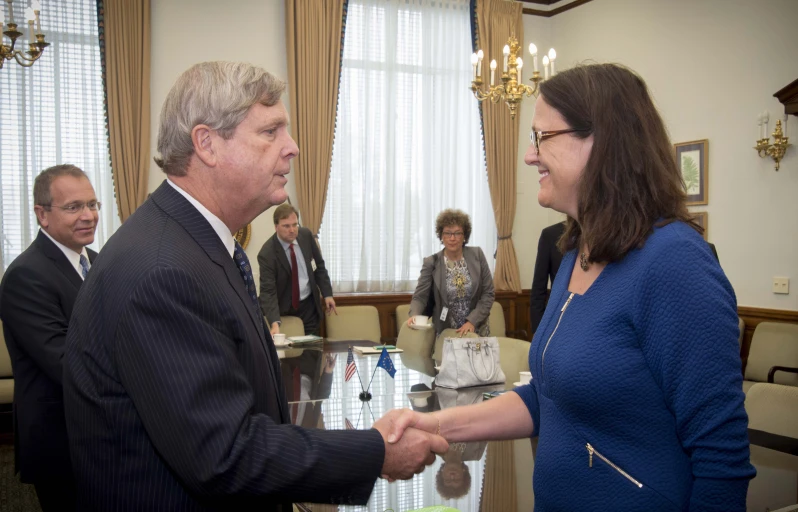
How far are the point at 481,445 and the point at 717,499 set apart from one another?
3.71ft

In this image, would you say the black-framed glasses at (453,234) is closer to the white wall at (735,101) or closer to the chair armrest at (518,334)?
the white wall at (735,101)

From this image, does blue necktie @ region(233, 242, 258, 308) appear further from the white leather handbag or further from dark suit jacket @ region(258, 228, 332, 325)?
dark suit jacket @ region(258, 228, 332, 325)

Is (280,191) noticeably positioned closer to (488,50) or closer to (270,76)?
(270,76)

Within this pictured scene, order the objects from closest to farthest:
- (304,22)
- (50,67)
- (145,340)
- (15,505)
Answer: (145,340), (15,505), (50,67), (304,22)

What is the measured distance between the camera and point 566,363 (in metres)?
1.43

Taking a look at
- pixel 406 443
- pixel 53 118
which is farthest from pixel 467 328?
pixel 53 118

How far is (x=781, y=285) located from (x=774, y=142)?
1.22 m

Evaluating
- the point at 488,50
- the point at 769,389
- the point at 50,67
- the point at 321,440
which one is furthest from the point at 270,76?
the point at 488,50

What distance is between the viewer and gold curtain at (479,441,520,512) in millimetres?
1777

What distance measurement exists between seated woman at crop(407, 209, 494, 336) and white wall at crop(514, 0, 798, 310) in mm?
2322

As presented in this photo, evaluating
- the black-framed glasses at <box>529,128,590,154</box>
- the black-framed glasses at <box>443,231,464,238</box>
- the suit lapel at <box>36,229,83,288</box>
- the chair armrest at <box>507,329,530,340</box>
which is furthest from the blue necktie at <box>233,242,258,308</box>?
the chair armrest at <box>507,329,530,340</box>

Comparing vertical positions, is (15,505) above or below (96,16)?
below

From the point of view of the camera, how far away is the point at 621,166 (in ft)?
4.68

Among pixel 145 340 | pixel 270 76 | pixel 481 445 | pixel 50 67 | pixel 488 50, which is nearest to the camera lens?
pixel 145 340
